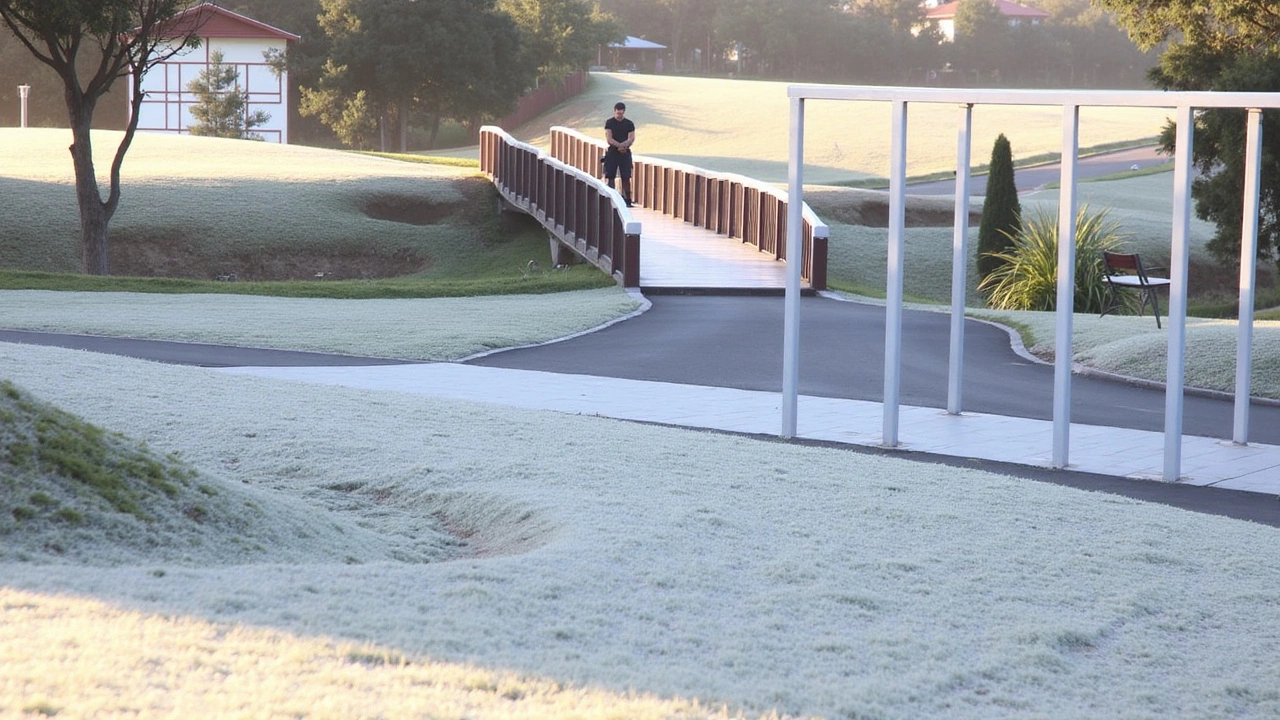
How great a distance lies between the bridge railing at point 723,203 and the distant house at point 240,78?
979 inches

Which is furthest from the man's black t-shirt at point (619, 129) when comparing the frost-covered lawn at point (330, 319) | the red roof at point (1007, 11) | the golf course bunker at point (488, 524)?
the red roof at point (1007, 11)

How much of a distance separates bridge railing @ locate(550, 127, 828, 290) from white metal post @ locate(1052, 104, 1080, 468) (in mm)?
11400

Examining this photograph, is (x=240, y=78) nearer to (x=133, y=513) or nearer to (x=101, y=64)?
(x=101, y=64)

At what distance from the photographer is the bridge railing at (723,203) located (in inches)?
846

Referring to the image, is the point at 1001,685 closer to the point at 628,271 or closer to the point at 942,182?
the point at 628,271

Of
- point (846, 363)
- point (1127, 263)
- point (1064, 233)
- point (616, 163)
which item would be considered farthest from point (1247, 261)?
point (616, 163)

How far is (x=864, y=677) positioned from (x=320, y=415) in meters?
5.12

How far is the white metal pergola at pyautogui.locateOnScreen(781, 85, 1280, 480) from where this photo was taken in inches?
342

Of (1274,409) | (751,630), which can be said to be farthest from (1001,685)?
(1274,409)

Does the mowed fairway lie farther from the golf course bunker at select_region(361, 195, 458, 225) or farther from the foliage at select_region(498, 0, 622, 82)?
the golf course bunker at select_region(361, 195, 458, 225)

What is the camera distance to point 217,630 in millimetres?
3889

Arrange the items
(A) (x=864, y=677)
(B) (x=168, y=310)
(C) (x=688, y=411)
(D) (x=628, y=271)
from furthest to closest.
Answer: (D) (x=628, y=271) < (B) (x=168, y=310) < (C) (x=688, y=411) < (A) (x=864, y=677)

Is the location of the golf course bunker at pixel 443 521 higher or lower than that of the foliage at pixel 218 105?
lower

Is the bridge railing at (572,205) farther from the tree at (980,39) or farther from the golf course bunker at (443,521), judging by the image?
the tree at (980,39)
